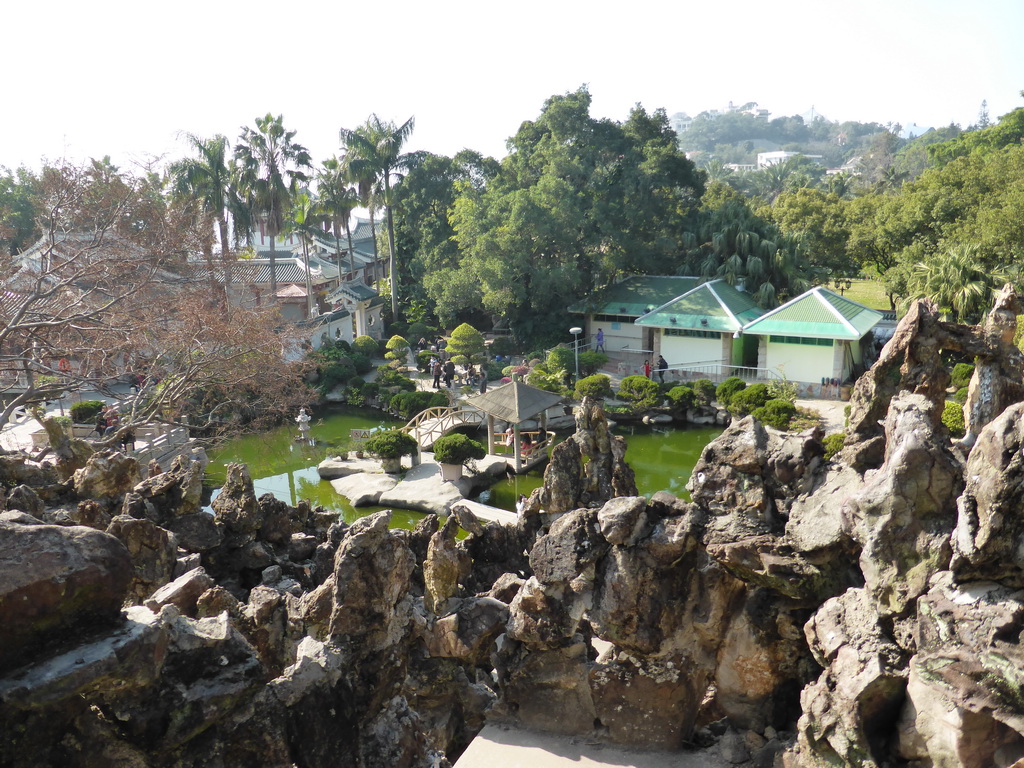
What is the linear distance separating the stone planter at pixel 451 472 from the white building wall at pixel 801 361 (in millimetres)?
12970

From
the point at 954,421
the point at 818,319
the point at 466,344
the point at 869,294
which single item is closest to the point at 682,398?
the point at 818,319

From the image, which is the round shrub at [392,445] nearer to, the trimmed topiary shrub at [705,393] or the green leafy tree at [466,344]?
the green leafy tree at [466,344]

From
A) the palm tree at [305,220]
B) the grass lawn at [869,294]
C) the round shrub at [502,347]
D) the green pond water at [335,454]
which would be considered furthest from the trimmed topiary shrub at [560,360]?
the grass lawn at [869,294]

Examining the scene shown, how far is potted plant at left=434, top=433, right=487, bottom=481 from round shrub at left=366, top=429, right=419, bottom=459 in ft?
2.94

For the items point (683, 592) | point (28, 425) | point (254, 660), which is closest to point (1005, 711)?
point (683, 592)

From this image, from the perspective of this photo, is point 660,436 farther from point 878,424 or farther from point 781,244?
point 878,424

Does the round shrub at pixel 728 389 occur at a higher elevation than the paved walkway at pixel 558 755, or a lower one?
higher

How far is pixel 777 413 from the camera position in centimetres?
2097

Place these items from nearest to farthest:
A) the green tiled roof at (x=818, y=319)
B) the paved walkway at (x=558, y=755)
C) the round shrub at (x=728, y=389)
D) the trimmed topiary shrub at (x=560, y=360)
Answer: the paved walkway at (x=558, y=755)
the round shrub at (x=728, y=389)
the green tiled roof at (x=818, y=319)
the trimmed topiary shrub at (x=560, y=360)

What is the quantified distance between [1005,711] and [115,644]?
4923mm

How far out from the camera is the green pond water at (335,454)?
19.5m

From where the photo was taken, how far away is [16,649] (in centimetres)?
402

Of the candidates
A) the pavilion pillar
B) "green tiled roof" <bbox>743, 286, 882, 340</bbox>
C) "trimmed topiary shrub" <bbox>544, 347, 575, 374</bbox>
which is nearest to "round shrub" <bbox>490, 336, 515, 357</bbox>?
"trimmed topiary shrub" <bbox>544, 347, 575, 374</bbox>

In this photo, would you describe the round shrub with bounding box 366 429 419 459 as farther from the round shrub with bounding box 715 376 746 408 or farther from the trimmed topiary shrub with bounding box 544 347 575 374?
the round shrub with bounding box 715 376 746 408
